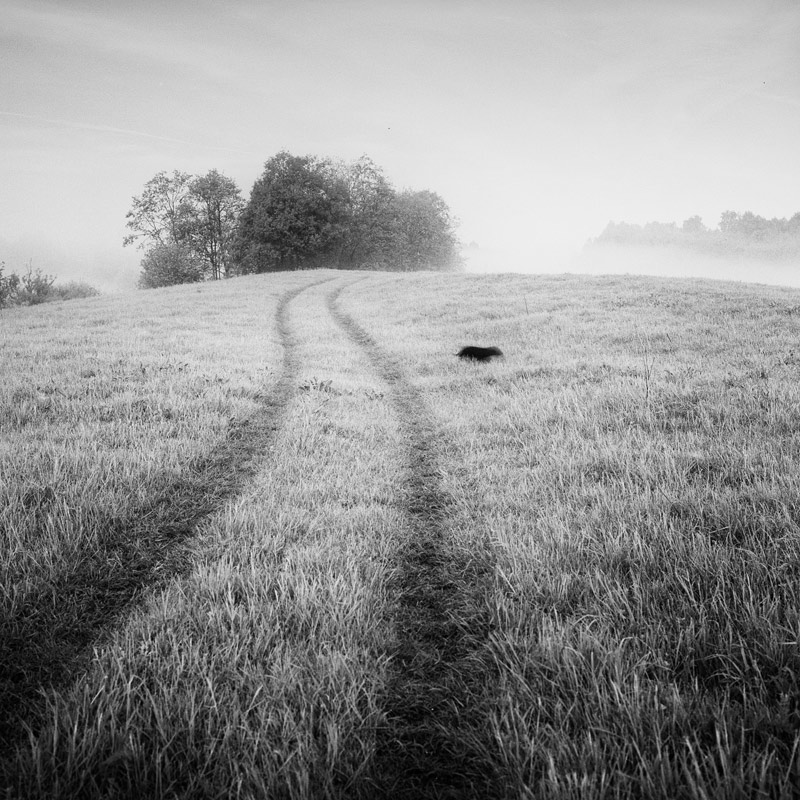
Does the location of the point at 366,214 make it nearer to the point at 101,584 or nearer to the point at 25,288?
the point at 25,288

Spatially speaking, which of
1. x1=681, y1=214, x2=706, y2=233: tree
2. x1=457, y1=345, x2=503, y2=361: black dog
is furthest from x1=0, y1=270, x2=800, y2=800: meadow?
x1=681, y1=214, x2=706, y2=233: tree

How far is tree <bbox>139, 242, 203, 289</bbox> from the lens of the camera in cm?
5966

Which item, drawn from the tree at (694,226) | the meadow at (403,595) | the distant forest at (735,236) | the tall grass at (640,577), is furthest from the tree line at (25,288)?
the tree at (694,226)

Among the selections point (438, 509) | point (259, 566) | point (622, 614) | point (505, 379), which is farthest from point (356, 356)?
point (622, 614)

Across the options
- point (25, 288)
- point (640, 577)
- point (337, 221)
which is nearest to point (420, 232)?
point (337, 221)

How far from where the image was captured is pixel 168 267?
5950cm

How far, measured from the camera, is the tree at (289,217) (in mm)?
61312

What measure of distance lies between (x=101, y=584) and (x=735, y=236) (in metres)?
160

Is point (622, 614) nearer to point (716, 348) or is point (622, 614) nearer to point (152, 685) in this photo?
point (152, 685)

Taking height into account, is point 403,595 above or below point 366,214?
below

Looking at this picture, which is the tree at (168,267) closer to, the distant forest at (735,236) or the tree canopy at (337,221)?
the tree canopy at (337,221)

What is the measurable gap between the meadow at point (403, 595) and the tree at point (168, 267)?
60.2 meters

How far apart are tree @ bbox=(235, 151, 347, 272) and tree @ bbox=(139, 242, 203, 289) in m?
7.27

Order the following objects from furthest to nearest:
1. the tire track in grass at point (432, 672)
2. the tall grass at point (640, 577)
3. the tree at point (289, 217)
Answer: the tree at point (289, 217) → the tire track in grass at point (432, 672) → the tall grass at point (640, 577)
